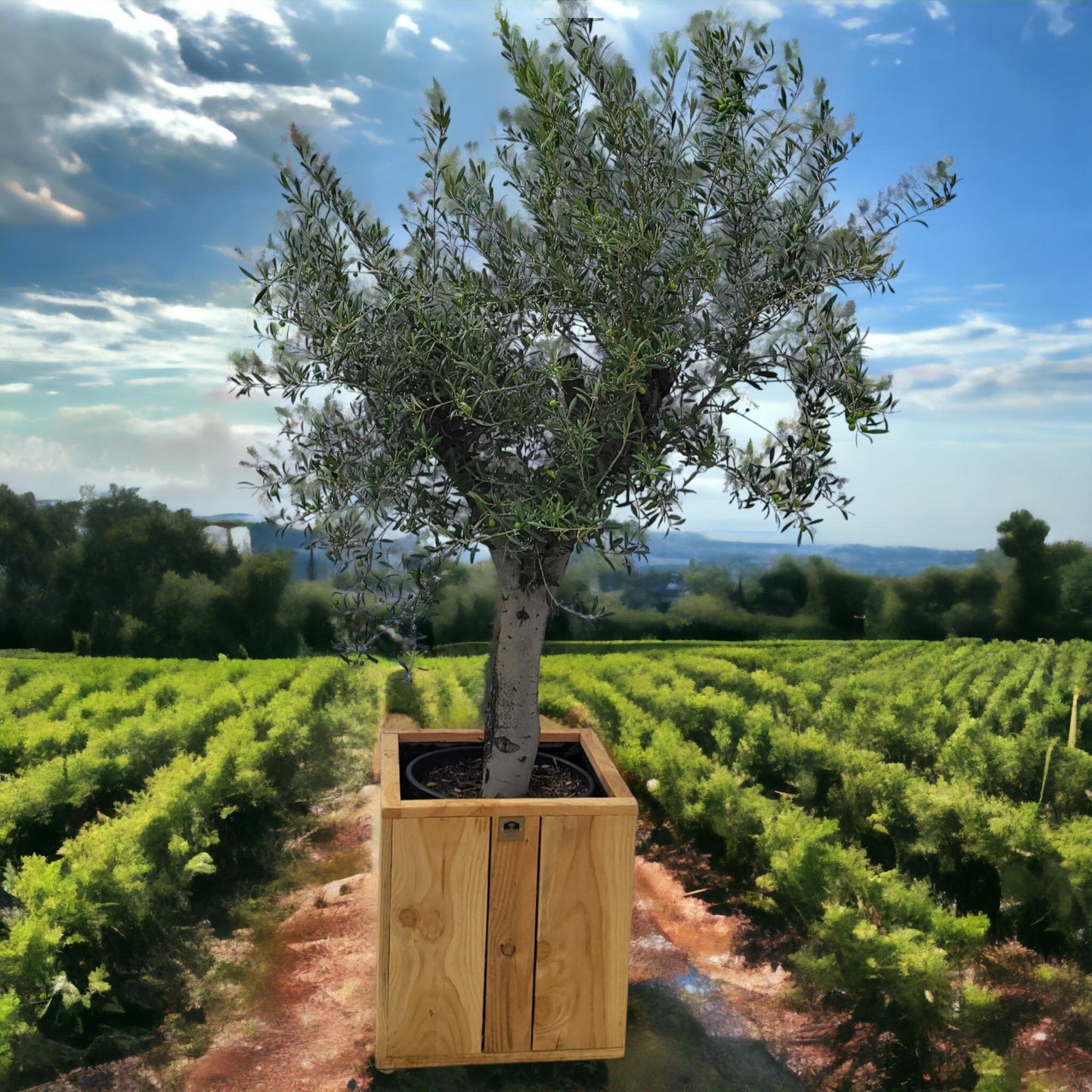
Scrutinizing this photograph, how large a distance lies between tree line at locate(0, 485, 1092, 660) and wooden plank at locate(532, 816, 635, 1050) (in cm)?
287

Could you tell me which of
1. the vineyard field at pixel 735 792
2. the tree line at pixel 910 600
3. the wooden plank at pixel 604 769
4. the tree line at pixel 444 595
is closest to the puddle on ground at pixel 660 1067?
the vineyard field at pixel 735 792

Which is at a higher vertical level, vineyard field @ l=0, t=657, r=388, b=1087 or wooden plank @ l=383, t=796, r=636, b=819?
wooden plank @ l=383, t=796, r=636, b=819

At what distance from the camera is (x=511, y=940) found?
2.94 metres

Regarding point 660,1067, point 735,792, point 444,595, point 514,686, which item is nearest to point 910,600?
point 735,792

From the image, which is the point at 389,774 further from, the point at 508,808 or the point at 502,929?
the point at 502,929

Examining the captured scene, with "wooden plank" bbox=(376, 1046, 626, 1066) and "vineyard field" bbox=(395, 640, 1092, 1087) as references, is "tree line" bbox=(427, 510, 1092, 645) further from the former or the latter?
"wooden plank" bbox=(376, 1046, 626, 1066)

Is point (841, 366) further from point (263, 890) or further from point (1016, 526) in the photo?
point (1016, 526)

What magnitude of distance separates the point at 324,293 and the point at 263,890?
3069mm

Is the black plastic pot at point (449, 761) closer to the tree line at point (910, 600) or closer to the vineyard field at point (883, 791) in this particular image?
the vineyard field at point (883, 791)

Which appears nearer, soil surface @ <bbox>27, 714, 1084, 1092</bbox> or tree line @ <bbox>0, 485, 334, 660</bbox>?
soil surface @ <bbox>27, 714, 1084, 1092</bbox>

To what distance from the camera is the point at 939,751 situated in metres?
5.20

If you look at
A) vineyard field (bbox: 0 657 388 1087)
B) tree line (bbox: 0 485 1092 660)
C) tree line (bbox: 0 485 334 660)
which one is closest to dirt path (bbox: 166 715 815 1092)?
vineyard field (bbox: 0 657 388 1087)

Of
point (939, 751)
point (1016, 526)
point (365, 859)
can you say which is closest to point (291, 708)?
point (365, 859)

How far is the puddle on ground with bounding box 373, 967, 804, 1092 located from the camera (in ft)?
10.0
